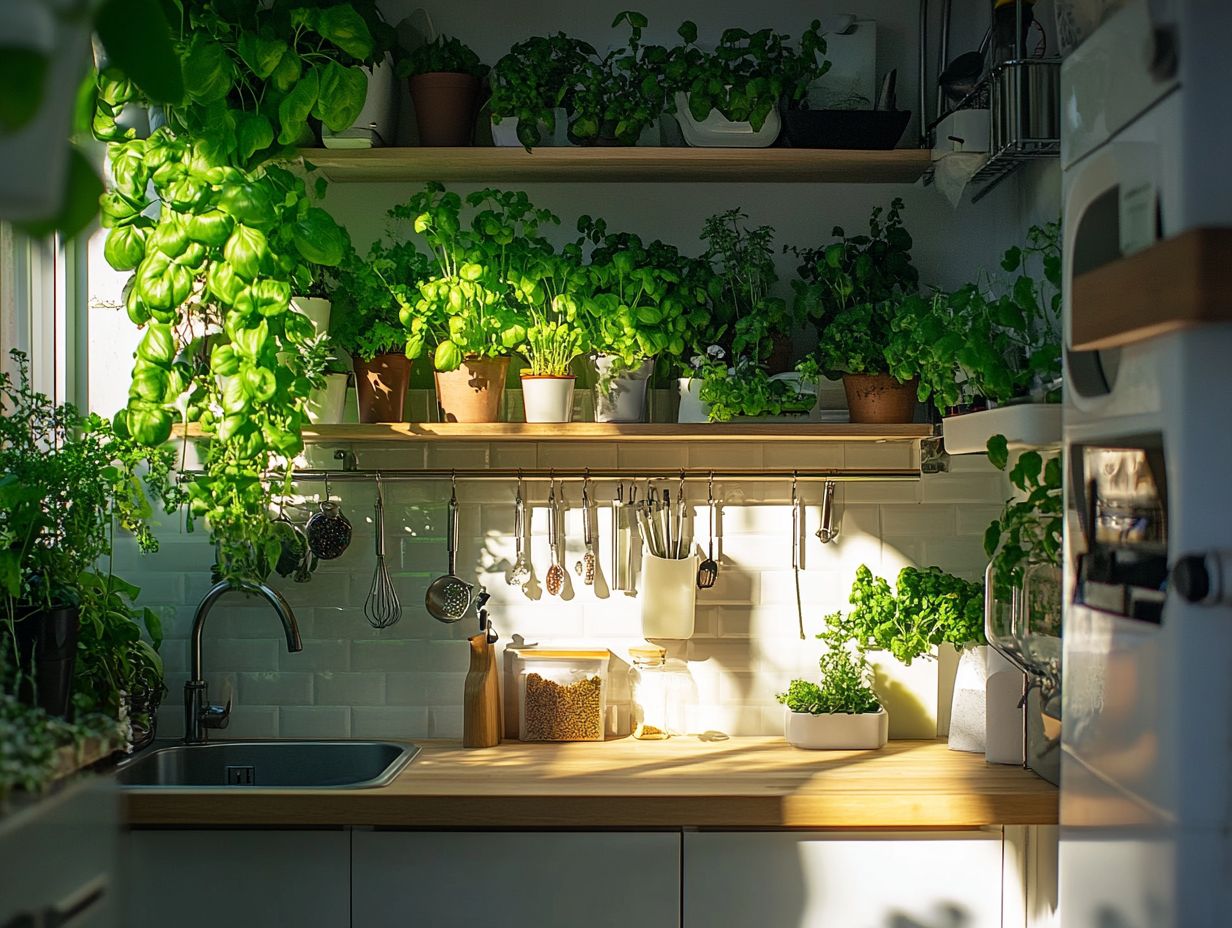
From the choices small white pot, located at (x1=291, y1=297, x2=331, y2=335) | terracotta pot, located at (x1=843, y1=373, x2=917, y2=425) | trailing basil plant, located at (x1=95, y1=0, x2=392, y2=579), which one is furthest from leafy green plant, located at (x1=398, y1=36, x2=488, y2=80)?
terracotta pot, located at (x1=843, y1=373, x2=917, y2=425)

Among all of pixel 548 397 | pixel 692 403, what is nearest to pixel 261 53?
pixel 548 397

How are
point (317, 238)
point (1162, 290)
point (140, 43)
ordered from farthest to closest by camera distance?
1. point (317, 238)
2. point (1162, 290)
3. point (140, 43)

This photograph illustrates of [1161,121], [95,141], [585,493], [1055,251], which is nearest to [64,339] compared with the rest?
[95,141]

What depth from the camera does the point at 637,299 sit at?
97.9 inches

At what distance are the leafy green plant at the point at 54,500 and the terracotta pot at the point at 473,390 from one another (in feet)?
1.88

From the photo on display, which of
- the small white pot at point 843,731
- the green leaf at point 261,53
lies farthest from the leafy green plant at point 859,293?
the green leaf at point 261,53

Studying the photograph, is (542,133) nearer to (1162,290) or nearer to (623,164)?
(623,164)

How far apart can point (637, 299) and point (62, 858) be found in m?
1.96

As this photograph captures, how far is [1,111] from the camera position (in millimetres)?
493

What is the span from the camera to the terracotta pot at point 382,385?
250 centimetres

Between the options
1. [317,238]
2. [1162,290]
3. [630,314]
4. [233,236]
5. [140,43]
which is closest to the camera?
[140,43]

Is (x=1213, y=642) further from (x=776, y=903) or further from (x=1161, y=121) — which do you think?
(x=776, y=903)

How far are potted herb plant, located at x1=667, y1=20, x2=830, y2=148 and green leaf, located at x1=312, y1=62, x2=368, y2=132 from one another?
0.64 metres

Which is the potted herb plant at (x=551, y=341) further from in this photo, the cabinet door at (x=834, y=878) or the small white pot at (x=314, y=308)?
the cabinet door at (x=834, y=878)
